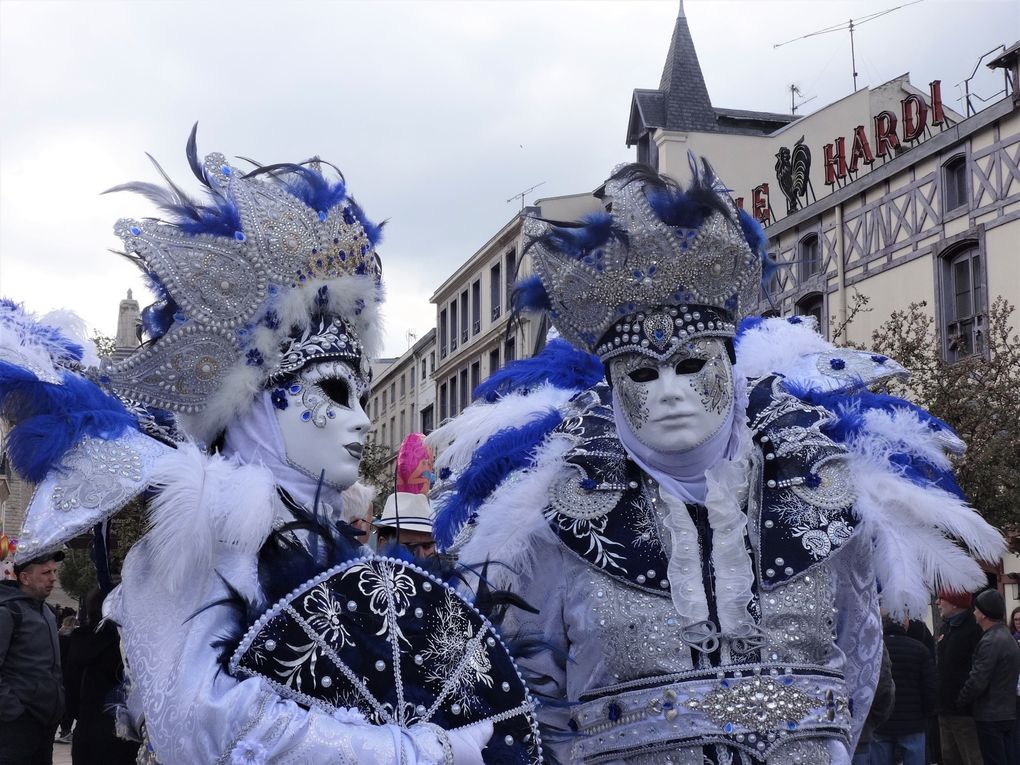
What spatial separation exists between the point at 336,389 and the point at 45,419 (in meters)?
0.60

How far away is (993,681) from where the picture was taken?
763 centimetres

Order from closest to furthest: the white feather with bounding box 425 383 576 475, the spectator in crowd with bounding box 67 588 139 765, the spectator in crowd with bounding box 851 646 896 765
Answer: the white feather with bounding box 425 383 576 475
the spectator in crowd with bounding box 67 588 139 765
the spectator in crowd with bounding box 851 646 896 765

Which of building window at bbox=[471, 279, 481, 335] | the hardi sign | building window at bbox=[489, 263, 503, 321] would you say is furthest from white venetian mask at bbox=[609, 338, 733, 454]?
building window at bbox=[471, 279, 481, 335]

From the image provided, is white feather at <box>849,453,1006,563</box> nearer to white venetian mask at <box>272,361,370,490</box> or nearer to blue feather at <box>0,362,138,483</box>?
white venetian mask at <box>272,361,370,490</box>

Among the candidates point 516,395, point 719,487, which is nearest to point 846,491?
point 719,487

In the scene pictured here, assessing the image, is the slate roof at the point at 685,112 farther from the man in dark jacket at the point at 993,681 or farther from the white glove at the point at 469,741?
the white glove at the point at 469,741

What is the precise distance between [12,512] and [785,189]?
56.0 feet

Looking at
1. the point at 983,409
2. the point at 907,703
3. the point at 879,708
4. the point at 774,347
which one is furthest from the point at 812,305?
the point at 774,347

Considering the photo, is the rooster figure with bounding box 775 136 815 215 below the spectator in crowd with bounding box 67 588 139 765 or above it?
above

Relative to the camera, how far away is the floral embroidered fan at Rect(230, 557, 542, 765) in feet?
7.54

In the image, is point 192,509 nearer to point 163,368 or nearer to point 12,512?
point 163,368

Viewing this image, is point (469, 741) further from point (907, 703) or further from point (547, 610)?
point (907, 703)

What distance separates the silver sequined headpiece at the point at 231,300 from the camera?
270 centimetres

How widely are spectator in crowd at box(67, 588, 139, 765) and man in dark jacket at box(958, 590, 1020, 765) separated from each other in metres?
5.06
